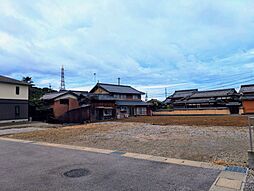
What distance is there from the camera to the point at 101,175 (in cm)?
459

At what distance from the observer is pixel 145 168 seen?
510 centimetres

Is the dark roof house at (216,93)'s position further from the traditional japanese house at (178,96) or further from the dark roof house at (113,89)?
the dark roof house at (113,89)

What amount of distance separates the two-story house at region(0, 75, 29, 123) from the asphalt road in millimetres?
17781

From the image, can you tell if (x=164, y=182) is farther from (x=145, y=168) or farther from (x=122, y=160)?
(x=122, y=160)

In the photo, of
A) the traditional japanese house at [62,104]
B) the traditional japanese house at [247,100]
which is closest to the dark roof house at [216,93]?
the traditional japanese house at [247,100]

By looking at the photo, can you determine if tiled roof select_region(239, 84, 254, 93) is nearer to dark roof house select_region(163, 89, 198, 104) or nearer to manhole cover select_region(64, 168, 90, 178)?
dark roof house select_region(163, 89, 198, 104)

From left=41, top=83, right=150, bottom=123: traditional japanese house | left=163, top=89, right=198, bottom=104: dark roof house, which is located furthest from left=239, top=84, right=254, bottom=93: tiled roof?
left=41, top=83, right=150, bottom=123: traditional japanese house

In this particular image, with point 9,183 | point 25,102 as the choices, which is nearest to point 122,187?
point 9,183

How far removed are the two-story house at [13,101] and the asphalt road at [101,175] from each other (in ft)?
58.3

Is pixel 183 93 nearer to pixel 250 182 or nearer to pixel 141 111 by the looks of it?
pixel 141 111

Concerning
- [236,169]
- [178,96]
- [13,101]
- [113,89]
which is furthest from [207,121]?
[178,96]

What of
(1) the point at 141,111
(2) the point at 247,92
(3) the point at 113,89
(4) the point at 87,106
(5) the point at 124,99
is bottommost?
(1) the point at 141,111

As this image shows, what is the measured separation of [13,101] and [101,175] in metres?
21.7

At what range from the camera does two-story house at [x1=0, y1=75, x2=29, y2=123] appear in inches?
857
